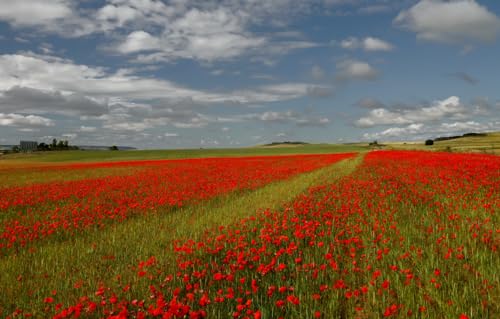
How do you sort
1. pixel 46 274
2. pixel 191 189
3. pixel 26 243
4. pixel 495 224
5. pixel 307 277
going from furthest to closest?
1. pixel 191 189
2. pixel 26 243
3. pixel 495 224
4. pixel 46 274
5. pixel 307 277

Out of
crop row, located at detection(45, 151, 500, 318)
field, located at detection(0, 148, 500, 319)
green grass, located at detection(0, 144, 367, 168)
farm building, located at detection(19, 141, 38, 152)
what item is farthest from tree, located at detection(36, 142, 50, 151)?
crop row, located at detection(45, 151, 500, 318)

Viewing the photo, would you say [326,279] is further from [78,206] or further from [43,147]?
[43,147]

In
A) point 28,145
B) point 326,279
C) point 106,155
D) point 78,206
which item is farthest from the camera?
point 28,145

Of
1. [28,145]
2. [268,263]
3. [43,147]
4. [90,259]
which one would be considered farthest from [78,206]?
[43,147]

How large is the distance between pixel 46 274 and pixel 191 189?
11018 mm

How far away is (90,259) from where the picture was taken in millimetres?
7035

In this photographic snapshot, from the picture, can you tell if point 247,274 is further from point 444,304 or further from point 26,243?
point 26,243

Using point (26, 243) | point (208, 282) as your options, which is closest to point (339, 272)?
point (208, 282)

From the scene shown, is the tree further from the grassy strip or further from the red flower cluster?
the grassy strip

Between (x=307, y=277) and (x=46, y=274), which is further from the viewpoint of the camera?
(x=46, y=274)

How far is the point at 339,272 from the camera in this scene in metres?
5.23

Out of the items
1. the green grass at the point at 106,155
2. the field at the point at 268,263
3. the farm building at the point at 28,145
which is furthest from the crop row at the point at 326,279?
the farm building at the point at 28,145

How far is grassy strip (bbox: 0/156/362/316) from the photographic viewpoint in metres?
5.21

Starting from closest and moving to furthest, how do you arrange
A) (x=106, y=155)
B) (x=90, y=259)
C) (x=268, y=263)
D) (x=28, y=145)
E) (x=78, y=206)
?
1. (x=268, y=263)
2. (x=90, y=259)
3. (x=78, y=206)
4. (x=106, y=155)
5. (x=28, y=145)
